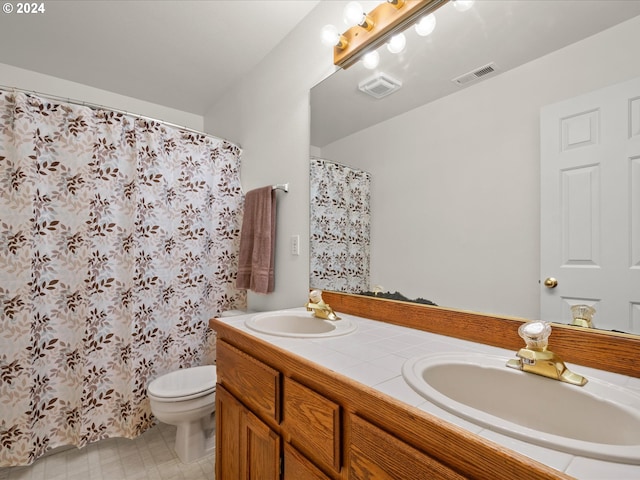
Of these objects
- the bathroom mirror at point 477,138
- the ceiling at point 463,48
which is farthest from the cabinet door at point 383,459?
the ceiling at point 463,48

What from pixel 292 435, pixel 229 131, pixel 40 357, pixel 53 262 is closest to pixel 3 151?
pixel 53 262

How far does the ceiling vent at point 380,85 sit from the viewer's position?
1.28 m

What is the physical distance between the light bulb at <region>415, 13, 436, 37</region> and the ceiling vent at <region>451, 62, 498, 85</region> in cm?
25

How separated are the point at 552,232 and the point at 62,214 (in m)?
2.17

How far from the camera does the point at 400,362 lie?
0.80m

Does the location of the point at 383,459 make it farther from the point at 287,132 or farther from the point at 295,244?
the point at 287,132

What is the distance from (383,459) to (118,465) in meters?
1.80

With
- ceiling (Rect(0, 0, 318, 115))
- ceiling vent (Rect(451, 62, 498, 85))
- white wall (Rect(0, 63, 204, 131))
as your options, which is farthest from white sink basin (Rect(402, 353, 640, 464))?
white wall (Rect(0, 63, 204, 131))

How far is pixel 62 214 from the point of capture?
5.52 ft

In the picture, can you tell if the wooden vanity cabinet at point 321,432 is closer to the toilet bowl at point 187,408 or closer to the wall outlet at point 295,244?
the toilet bowl at point 187,408

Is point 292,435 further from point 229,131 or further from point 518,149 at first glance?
point 229,131

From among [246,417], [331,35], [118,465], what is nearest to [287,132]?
[331,35]

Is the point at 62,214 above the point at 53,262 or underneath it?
above

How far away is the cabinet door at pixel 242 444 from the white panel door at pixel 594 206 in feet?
2.88
